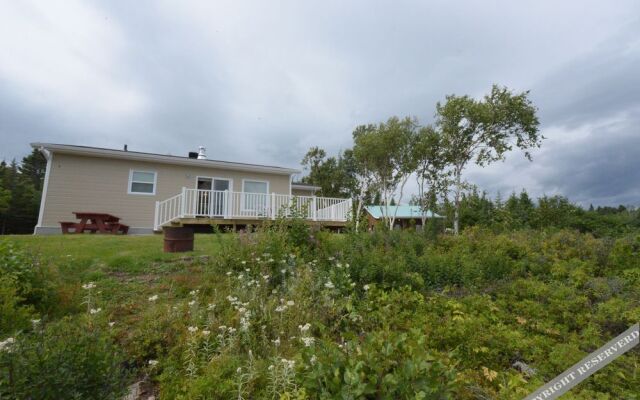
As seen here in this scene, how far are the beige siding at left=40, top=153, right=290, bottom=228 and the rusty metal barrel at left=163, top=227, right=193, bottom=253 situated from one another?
22.5 feet

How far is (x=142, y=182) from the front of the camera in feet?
37.6

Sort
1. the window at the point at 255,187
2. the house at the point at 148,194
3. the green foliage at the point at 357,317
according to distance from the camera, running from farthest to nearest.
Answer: the window at the point at 255,187, the house at the point at 148,194, the green foliage at the point at 357,317

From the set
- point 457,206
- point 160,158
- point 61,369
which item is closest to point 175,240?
point 61,369

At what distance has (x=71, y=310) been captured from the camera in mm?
2934

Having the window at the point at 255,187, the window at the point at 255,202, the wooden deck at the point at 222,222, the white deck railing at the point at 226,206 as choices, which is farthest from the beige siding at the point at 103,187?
the window at the point at 255,202

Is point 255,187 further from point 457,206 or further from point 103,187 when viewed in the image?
point 457,206

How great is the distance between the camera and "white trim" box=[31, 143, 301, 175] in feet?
33.2

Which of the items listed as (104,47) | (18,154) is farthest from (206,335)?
(18,154)

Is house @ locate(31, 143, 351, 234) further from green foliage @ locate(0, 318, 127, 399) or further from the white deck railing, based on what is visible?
green foliage @ locate(0, 318, 127, 399)

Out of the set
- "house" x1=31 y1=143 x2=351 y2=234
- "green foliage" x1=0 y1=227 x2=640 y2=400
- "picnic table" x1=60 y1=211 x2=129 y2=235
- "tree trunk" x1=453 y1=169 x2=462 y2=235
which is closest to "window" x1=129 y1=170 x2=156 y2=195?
"house" x1=31 y1=143 x2=351 y2=234

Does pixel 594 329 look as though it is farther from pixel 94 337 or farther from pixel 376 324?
pixel 94 337

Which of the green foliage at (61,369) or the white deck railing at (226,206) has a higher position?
the white deck railing at (226,206)

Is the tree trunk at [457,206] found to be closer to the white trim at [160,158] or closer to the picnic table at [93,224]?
the white trim at [160,158]

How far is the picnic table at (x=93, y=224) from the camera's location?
9492 mm
